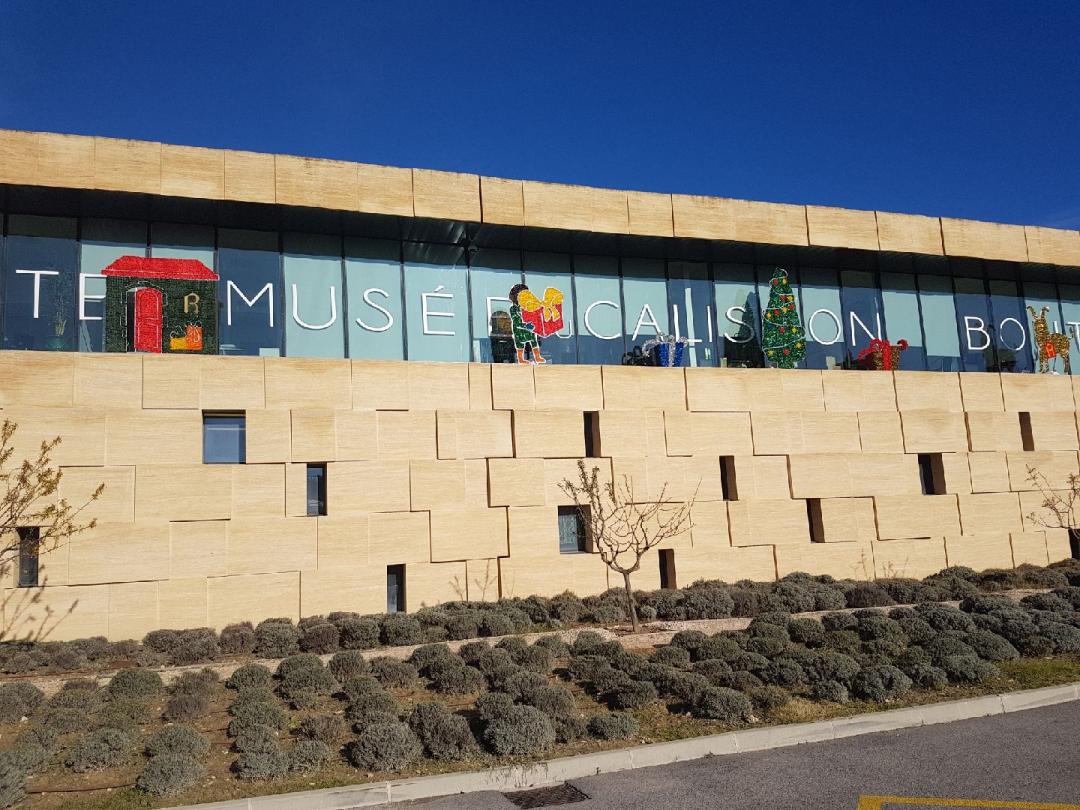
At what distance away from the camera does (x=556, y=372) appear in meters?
20.5

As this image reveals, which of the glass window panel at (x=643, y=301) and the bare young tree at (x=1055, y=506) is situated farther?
the bare young tree at (x=1055, y=506)

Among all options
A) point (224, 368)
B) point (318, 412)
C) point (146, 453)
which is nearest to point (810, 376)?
point (318, 412)

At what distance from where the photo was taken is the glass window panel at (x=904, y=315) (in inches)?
973

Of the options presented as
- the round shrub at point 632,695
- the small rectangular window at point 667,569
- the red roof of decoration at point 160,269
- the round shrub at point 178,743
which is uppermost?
the red roof of decoration at point 160,269

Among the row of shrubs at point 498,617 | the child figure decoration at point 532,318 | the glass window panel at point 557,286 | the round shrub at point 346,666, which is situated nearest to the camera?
the round shrub at point 346,666

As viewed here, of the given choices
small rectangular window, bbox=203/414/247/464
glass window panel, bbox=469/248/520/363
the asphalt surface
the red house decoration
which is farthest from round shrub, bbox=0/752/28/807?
glass window panel, bbox=469/248/520/363

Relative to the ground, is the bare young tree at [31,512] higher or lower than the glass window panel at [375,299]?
lower

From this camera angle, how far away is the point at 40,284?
690 inches

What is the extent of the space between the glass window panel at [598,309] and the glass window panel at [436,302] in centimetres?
305

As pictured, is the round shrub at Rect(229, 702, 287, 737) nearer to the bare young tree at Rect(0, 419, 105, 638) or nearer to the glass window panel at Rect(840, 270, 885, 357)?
the bare young tree at Rect(0, 419, 105, 638)

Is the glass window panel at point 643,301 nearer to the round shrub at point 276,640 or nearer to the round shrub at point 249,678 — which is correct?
the round shrub at point 276,640

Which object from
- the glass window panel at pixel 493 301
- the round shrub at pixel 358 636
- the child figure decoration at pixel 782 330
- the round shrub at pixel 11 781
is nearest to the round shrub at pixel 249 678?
the round shrub at pixel 358 636

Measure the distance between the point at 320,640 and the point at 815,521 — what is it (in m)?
13.4

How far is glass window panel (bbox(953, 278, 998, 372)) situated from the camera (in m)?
25.5
